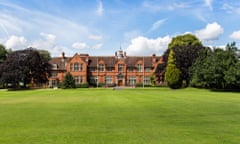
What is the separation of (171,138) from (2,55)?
265 feet

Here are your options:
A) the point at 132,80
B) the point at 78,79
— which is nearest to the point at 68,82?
the point at 78,79

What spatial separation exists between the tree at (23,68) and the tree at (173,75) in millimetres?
31199

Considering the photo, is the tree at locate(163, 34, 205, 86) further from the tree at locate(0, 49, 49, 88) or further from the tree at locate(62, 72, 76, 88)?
the tree at locate(0, 49, 49, 88)

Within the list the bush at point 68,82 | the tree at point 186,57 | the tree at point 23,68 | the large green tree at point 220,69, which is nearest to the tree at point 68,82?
the bush at point 68,82

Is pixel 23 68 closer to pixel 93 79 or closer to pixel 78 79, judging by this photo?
pixel 78 79

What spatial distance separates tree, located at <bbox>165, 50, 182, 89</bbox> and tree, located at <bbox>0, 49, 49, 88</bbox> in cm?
3120

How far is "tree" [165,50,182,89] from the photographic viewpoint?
6138cm

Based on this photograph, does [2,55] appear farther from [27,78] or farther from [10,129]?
[10,129]

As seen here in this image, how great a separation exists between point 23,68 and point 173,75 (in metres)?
34.0

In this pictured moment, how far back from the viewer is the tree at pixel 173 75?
61375 millimetres

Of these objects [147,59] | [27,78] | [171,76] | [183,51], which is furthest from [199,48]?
[27,78]

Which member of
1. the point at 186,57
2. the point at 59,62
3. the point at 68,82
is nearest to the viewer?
the point at 186,57

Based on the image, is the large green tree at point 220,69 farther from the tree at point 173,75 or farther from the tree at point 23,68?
the tree at point 23,68

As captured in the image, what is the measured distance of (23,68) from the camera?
6519 cm
